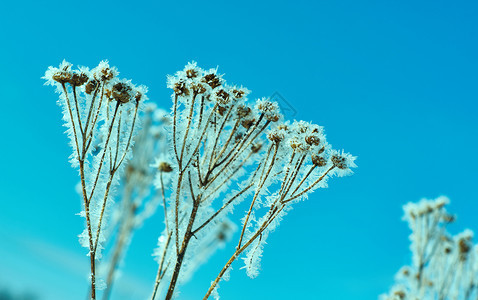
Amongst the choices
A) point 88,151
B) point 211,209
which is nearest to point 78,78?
point 88,151

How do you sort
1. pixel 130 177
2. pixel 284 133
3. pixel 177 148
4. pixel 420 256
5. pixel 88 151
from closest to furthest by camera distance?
pixel 88 151 < pixel 177 148 < pixel 284 133 < pixel 130 177 < pixel 420 256

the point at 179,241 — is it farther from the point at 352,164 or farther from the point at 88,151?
the point at 352,164

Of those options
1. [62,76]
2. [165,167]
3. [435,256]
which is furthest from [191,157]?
[435,256]

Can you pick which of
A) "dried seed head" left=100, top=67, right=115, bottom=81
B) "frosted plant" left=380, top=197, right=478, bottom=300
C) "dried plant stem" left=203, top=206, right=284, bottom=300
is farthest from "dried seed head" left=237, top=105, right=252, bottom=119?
"frosted plant" left=380, top=197, right=478, bottom=300

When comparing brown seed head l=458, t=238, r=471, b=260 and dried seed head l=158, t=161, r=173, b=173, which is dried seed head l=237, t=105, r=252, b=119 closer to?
dried seed head l=158, t=161, r=173, b=173

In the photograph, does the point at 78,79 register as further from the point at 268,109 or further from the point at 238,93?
the point at 268,109

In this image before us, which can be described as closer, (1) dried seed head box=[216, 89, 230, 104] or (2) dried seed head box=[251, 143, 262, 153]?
(1) dried seed head box=[216, 89, 230, 104]

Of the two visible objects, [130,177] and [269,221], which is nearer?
[269,221]
